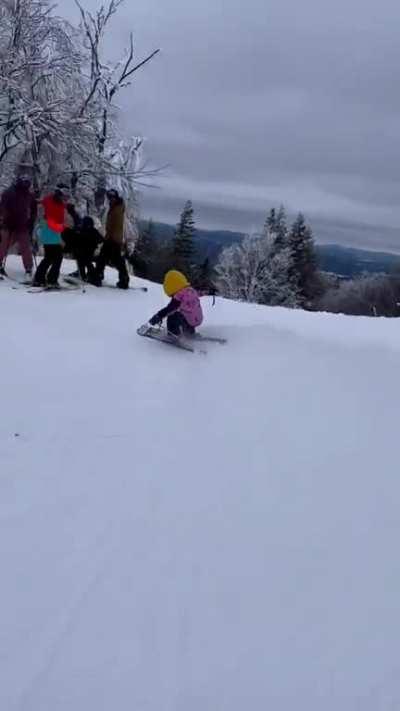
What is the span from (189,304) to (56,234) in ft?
11.1

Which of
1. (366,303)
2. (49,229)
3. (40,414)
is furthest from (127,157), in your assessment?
(366,303)

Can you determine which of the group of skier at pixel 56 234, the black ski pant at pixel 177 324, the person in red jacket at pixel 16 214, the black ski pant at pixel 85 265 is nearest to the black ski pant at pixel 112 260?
the group of skier at pixel 56 234

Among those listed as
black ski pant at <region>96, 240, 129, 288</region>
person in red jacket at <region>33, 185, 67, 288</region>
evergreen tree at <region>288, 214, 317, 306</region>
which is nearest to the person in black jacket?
black ski pant at <region>96, 240, 129, 288</region>

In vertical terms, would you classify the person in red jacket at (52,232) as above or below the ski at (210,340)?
above

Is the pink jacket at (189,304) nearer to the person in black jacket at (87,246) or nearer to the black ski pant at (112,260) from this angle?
the black ski pant at (112,260)

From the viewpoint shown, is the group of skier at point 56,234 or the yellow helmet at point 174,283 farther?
the group of skier at point 56,234

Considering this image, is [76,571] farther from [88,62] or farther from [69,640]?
[88,62]

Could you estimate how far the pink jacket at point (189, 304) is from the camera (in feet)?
26.3

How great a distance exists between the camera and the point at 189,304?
806cm

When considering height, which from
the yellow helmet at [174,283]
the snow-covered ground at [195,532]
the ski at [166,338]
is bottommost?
the snow-covered ground at [195,532]

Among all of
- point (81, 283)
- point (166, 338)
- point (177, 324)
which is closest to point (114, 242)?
point (81, 283)

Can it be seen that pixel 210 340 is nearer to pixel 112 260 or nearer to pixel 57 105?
pixel 112 260

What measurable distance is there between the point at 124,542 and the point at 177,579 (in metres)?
0.46

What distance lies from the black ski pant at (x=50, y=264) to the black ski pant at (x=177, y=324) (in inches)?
128
